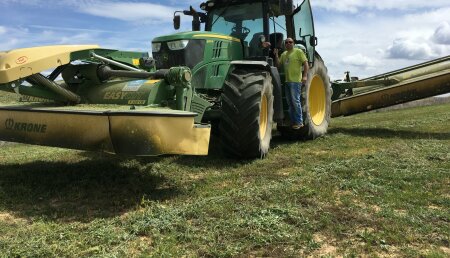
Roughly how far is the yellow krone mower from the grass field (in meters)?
0.55

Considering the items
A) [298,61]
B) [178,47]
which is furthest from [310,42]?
[178,47]

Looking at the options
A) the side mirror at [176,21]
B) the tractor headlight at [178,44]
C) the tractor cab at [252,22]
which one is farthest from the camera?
the side mirror at [176,21]

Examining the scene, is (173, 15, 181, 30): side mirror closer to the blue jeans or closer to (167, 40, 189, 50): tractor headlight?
(167, 40, 189, 50): tractor headlight

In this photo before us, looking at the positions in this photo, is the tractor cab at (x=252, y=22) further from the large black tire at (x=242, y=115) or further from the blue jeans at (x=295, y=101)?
the large black tire at (x=242, y=115)

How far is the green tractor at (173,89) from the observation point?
441cm

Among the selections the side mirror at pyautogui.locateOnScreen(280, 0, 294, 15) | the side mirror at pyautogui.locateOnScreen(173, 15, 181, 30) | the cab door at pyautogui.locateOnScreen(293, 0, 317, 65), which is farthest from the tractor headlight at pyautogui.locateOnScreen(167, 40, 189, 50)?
the cab door at pyautogui.locateOnScreen(293, 0, 317, 65)

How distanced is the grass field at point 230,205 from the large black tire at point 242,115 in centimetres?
25

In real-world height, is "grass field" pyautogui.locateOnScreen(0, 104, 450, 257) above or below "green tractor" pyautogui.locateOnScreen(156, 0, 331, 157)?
below

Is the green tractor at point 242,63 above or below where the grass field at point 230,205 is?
above

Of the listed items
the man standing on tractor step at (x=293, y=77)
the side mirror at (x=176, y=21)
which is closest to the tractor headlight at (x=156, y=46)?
the side mirror at (x=176, y=21)

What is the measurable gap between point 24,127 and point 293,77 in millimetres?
4134

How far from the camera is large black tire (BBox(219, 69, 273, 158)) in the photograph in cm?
588

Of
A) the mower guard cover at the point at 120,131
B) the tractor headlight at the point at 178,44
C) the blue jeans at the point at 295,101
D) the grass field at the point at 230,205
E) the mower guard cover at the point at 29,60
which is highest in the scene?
the tractor headlight at the point at 178,44

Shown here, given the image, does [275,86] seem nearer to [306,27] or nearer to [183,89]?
[183,89]
